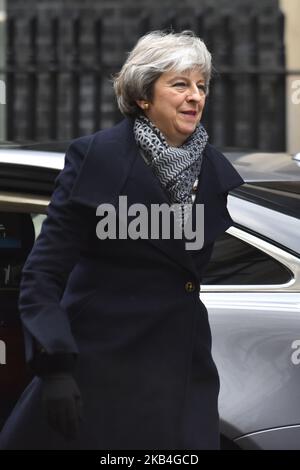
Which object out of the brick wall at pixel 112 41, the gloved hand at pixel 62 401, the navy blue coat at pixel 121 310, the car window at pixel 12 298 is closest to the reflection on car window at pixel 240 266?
the navy blue coat at pixel 121 310

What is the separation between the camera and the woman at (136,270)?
10.1ft

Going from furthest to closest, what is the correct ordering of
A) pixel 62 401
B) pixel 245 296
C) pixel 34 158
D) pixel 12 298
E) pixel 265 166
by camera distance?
pixel 265 166 < pixel 12 298 < pixel 34 158 < pixel 245 296 < pixel 62 401

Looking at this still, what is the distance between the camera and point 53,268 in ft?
10.0

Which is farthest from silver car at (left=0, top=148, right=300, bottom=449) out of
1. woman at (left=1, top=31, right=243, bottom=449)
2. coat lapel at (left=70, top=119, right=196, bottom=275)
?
coat lapel at (left=70, top=119, right=196, bottom=275)

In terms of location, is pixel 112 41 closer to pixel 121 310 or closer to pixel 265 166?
pixel 265 166

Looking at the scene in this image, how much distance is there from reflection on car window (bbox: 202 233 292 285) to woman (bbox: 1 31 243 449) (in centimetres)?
47

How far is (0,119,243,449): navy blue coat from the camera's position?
10.1ft

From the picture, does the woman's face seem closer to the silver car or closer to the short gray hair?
the short gray hair

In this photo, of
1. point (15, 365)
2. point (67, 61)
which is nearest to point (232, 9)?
point (67, 61)

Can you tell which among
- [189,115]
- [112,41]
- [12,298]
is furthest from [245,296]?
[112,41]

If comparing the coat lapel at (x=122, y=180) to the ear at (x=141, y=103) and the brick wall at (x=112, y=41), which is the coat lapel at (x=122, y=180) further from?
the brick wall at (x=112, y=41)

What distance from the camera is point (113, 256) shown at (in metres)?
3.12

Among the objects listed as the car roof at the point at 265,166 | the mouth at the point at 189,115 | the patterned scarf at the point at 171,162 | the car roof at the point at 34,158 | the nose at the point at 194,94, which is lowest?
the car roof at the point at 265,166

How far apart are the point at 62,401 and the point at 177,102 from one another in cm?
79
